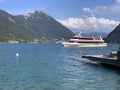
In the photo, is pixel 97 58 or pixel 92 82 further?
pixel 97 58

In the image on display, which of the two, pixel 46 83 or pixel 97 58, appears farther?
pixel 97 58

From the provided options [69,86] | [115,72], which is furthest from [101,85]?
[115,72]

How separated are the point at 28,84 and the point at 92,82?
329 inches

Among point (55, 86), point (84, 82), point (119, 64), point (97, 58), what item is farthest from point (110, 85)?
point (97, 58)

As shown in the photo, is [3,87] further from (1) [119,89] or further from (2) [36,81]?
(1) [119,89]

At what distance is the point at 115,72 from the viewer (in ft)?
168

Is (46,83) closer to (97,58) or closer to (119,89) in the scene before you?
(119,89)

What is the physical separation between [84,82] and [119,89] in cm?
594

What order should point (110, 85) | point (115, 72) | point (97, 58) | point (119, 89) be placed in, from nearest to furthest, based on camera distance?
1. point (119, 89)
2. point (110, 85)
3. point (115, 72)
4. point (97, 58)

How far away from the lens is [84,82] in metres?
40.2

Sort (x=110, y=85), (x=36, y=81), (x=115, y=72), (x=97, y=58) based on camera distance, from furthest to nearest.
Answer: (x=97, y=58) < (x=115, y=72) < (x=36, y=81) < (x=110, y=85)

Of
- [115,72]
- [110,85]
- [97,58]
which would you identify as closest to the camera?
[110,85]

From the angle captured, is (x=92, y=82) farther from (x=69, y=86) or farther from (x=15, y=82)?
(x=15, y=82)

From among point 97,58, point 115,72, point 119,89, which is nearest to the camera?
point 119,89
